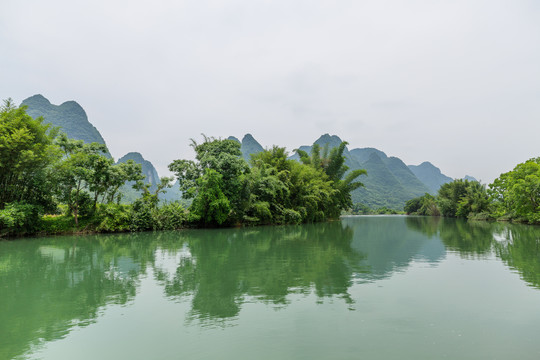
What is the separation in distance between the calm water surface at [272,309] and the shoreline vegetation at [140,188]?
10.9 meters

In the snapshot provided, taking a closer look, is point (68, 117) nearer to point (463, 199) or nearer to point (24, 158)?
point (24, 158)

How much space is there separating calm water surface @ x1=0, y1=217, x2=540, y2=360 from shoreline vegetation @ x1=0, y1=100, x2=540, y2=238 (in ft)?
35.8

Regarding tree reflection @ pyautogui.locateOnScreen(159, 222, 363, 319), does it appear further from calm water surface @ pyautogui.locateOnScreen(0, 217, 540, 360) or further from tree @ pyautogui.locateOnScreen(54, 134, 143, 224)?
tree @ pyautogui.locateOnScreen(54, 134, 143, 224)

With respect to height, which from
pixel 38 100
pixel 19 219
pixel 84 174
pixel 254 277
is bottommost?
pixel 254 277

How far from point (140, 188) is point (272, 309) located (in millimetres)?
22653

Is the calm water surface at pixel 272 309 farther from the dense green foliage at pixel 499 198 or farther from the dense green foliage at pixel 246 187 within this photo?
the dense green foliage at pixel 499 198

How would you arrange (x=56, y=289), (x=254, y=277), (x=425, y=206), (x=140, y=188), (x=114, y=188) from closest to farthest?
(x=56, y=289) < (x=254, y=277) < (x=114, y=188) < (x=140, y=188) < (x=425, y=206)

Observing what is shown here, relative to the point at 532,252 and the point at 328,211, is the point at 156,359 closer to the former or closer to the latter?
the point at 532,252

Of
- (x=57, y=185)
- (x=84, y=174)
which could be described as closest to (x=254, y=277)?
(x=84, y=174)

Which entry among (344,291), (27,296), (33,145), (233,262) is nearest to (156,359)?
(344,291)

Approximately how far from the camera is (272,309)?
536 cm

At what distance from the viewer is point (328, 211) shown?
3981 cm

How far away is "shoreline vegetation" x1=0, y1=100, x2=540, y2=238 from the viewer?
60.7 ft

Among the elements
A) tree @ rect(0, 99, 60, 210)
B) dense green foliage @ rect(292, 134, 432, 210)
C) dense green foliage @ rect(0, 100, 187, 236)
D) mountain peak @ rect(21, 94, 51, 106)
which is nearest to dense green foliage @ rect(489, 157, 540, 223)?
dense green foliage @ rect(0, 100, 187, 236)
